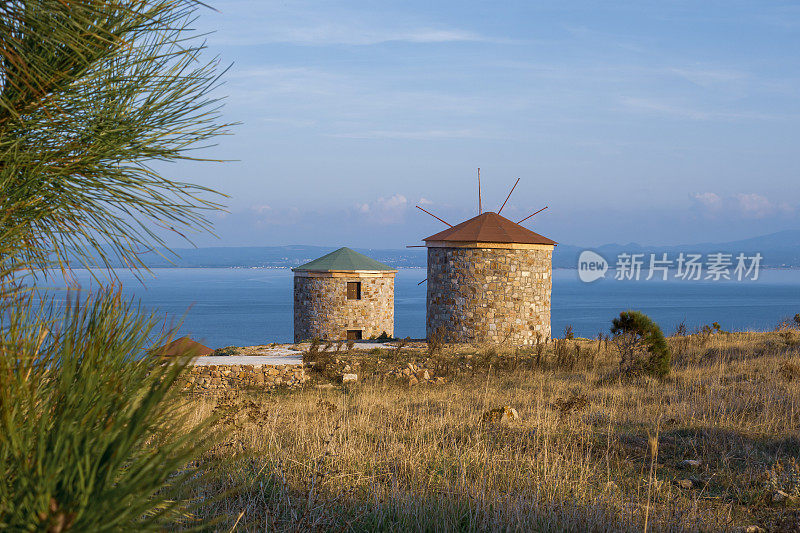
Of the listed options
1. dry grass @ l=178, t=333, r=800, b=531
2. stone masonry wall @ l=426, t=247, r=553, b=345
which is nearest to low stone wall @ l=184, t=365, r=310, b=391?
Result: dry grass @ l=178, t=333, r=800, b=531

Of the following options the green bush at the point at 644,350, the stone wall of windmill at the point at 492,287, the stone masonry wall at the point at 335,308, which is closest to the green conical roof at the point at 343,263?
the stone masonry wall at the point at 335,308

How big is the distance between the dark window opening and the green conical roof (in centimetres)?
61

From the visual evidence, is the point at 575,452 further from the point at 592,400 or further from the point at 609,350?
the point at 609,350

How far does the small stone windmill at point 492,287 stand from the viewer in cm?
1853

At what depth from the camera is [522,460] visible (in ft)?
19.1

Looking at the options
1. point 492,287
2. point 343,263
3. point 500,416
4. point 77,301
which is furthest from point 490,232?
point 77,301

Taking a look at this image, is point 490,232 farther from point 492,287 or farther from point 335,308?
point 335,308

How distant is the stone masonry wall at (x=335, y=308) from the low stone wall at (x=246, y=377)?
10130mm

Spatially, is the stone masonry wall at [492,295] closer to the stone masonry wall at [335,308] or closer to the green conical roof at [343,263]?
the stone masonry wall at [335,308]

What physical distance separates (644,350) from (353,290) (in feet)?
43.5

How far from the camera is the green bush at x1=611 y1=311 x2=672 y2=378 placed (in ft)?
43.3

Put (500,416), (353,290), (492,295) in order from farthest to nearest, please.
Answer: (353,290) < (492,295) < (500,416)

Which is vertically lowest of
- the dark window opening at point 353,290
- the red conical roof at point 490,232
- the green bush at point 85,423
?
the dark window opening at point 353,290

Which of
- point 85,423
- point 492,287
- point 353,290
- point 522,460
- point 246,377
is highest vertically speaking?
point 85,423
